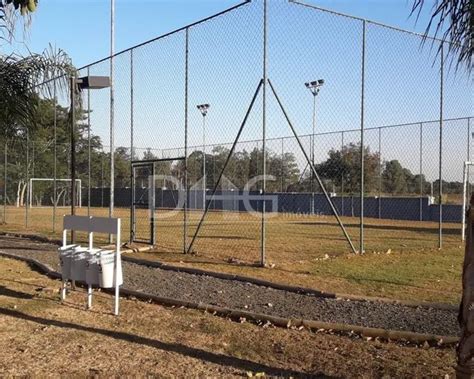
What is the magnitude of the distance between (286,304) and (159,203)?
33664 millimetres

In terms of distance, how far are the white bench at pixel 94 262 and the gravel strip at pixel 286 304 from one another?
1.18 metres

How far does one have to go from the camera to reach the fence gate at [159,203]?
47.1 ft

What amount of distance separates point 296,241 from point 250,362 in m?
12.3

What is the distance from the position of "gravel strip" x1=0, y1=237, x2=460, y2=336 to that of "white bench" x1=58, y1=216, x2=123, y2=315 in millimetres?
1181

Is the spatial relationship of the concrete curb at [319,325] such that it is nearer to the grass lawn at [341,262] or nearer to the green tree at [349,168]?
the grass lawn at [341,262]

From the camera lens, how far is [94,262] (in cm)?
720

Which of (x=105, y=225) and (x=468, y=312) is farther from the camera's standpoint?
(x=105, y=225)

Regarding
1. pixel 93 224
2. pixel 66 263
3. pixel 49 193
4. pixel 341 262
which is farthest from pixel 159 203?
pixel 93 224

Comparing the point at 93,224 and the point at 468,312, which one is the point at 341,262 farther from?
the point at 468,312

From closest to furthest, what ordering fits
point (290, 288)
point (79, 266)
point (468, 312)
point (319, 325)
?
point (468, 312), point (319, 325), point (79, 266), point (290, 288)

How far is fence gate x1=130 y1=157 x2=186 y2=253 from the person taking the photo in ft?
47.1

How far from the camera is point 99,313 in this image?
7066 mm

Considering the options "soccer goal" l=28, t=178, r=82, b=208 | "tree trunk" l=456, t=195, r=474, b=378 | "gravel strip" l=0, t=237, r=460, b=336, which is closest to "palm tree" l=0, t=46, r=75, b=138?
"gravel strip" l=0, t=237, r=460, b=336

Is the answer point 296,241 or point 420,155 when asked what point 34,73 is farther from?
point 420,155
